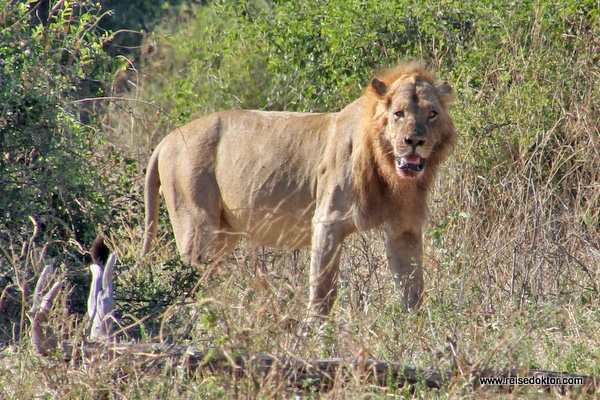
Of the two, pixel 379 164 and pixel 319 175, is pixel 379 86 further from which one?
pixel 319 175

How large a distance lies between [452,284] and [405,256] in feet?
1.18

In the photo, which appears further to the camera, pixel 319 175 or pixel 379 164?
pixel 319 175

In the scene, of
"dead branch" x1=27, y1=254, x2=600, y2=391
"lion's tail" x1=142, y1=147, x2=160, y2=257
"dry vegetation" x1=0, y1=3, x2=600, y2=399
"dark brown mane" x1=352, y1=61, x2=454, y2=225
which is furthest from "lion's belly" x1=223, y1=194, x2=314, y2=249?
"dead branch" x1=27, y1=254, x2=600, y2=391

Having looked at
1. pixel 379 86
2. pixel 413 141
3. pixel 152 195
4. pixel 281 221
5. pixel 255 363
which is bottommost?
pixel 152 195

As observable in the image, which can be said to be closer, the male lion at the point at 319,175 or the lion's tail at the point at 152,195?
the male lion at the point at 319,175

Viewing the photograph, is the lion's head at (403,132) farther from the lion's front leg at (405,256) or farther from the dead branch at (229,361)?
the dead branch at (229,361)

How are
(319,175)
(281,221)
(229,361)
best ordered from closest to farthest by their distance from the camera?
(229,361) → (319,175) → (281,221)

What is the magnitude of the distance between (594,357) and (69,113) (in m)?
3.43

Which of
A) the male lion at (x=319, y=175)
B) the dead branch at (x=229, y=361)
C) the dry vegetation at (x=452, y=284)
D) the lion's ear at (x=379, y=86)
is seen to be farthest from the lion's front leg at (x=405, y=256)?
the dead branch at (x=229, y=361)

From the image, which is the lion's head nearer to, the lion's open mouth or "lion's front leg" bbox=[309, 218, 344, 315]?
the lion's open mouth

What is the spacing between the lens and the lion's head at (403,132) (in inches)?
203

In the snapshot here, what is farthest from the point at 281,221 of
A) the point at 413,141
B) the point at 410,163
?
the point at 413,141

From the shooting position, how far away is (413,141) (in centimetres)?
511

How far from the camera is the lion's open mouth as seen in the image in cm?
519
